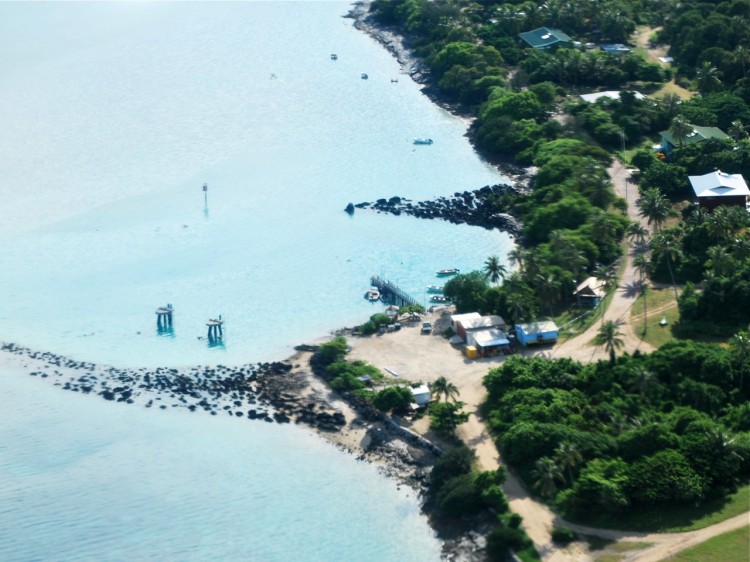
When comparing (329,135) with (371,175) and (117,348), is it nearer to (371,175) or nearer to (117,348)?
(371,175)

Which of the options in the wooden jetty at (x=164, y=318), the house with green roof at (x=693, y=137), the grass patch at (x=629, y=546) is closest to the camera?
the grass patch at (x=629, y=546)

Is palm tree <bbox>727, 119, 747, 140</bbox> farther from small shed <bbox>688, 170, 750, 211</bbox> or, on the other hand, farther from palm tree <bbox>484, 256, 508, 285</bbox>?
palm tree <bbox>484, 256, 508, 285</bbox>

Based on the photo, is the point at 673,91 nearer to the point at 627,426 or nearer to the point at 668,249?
the point at 668,249

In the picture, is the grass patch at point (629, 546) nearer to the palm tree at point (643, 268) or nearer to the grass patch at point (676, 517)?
the grass patch at point (676, 517)

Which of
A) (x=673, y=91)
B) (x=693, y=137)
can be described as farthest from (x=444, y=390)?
Result: (x=673, y=91)

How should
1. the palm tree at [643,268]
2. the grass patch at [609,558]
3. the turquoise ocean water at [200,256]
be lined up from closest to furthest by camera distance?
1. the grass patch at [609,558]
2. the turquoise ocean water at [200,256]
3. the palm tree at [643,268]

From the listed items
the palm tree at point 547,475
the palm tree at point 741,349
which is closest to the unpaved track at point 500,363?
the palm tree at point 547,475

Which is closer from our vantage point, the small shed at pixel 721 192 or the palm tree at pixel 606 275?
the palm tree at pixel 606 275
